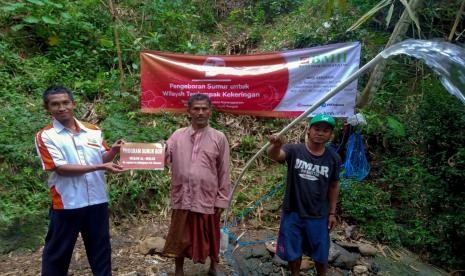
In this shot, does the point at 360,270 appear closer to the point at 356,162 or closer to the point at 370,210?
the point at 370,210

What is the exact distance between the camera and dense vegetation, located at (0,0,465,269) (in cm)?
441

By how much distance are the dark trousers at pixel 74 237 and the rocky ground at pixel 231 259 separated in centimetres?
99

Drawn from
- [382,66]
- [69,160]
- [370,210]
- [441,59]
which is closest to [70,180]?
[69,160]

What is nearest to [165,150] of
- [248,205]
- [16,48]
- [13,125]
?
[248,205]

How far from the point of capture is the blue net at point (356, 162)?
5438mm

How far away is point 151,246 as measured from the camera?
418cm

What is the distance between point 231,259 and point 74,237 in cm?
183

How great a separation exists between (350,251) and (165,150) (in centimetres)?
246

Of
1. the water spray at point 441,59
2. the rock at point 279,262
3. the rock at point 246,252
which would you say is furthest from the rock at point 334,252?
the water spray at point 441,59

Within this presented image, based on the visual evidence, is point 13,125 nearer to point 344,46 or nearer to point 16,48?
point 16,48

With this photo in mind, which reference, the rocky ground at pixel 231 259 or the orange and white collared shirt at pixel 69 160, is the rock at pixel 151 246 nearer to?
the rocky ground at pixel 231 259

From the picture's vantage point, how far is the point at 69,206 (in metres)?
2.72

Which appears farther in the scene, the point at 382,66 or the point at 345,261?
the point at 382,66

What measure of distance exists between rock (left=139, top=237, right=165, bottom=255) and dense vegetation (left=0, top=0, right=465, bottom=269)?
30.1 inches
